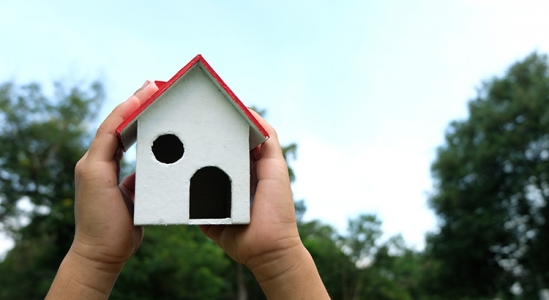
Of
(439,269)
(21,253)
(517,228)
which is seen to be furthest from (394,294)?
(21,253)

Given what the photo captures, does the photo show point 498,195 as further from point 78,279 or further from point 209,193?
Result: point 78,279

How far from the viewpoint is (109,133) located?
1802mm

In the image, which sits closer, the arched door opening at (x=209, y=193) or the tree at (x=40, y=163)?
the arched door opening at (x=209, y=193)

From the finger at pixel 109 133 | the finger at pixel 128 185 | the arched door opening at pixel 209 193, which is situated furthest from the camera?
the arched door opening at pixel 209 193

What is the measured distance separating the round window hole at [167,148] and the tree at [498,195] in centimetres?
1698

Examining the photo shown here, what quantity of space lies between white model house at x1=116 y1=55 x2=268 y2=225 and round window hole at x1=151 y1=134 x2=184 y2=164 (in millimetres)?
305

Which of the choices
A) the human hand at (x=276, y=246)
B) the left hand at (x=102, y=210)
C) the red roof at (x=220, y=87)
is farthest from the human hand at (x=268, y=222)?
the left hand at (x=102, y=210)

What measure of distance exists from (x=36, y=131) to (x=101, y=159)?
15.3 meters

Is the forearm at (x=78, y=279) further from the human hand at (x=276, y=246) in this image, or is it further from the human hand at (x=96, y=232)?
the human hand at (x=276, y=246)

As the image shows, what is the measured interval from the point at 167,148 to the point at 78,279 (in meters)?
0.94

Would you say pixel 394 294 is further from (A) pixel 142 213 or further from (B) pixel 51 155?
(A) pixel 142 213

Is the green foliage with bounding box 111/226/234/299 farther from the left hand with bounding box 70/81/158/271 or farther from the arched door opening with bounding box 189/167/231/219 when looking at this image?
the left hand with bounding box 70/81/158/271

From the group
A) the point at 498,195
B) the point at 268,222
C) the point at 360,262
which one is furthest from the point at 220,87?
the point at 360,262

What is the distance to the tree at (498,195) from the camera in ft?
54.5
